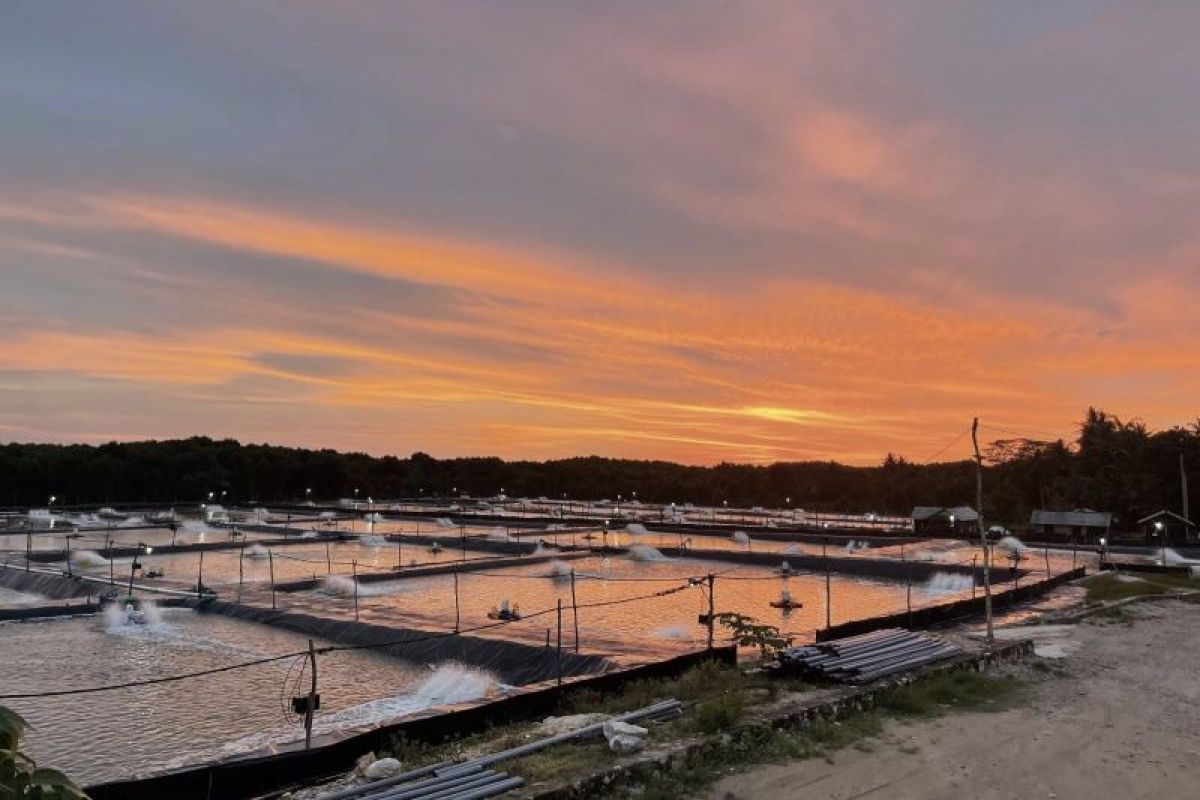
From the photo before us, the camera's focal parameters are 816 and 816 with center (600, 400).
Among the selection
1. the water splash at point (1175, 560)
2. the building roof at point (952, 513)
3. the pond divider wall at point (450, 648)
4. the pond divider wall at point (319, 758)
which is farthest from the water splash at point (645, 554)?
the pond divider wall at point (319, 758)

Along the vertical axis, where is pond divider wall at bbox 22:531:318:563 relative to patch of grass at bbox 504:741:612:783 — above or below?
below

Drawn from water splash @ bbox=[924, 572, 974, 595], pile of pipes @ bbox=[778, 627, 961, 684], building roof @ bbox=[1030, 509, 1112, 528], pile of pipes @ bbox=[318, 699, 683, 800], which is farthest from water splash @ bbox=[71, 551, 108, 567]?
building roof @ bbox=[1030, 509, 1112, 528]

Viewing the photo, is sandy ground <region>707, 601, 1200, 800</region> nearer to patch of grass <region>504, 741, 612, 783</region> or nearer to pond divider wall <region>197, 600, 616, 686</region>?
patch of grass <region>504, 741, 612, 783</region>

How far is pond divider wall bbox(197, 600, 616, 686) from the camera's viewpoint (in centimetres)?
1806

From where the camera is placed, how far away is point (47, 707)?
667 inches

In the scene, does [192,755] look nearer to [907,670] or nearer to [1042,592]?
[907,670]

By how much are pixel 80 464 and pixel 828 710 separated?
360 ft

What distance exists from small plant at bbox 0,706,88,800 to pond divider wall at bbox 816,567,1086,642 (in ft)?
49.7

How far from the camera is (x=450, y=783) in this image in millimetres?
8555

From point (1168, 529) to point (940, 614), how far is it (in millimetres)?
39351

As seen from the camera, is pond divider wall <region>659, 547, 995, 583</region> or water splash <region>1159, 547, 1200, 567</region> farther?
pond divider wall <region>659, 547, 995, 583</region>

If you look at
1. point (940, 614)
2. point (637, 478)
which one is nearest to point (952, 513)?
point (940, 614)

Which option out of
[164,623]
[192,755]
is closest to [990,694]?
[192,755]

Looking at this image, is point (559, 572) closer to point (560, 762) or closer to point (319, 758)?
point (319, 758)
